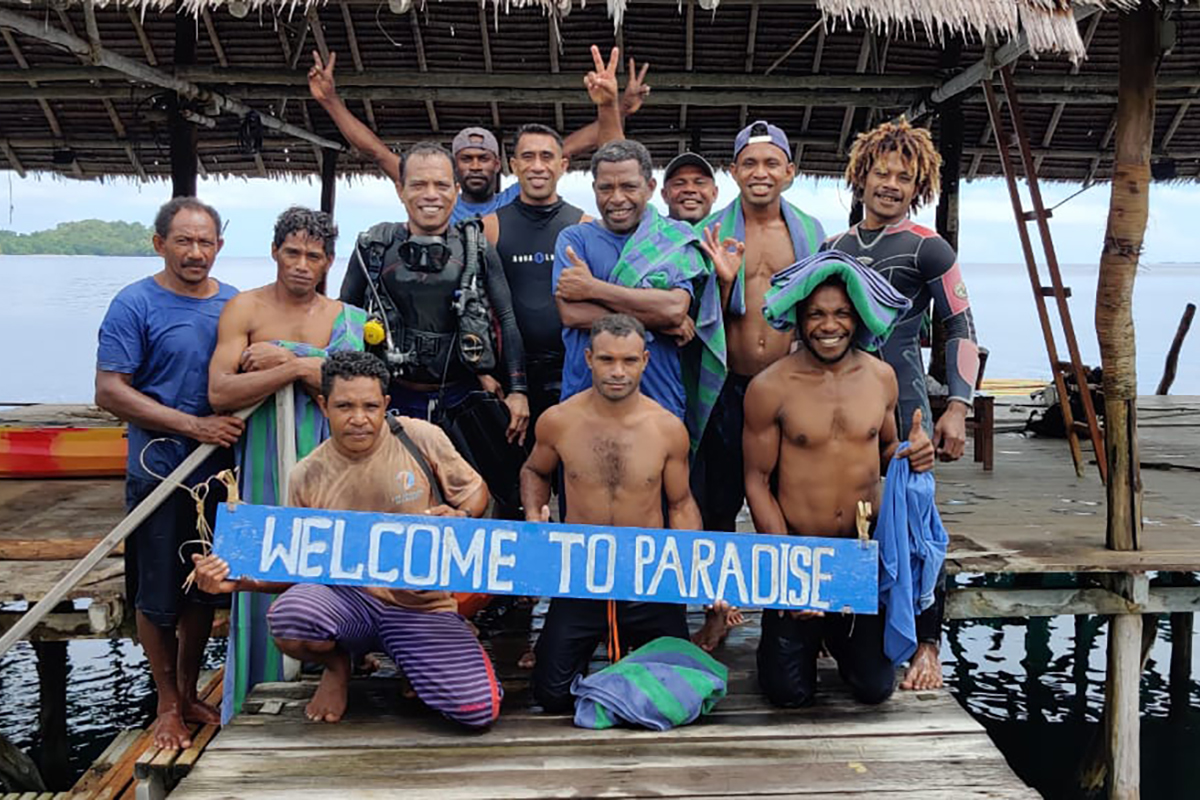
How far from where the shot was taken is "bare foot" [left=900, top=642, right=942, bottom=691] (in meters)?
4.09

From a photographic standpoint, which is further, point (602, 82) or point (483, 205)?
point (483, 205)

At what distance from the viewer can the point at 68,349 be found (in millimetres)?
43562

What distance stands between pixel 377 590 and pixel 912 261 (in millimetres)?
2355

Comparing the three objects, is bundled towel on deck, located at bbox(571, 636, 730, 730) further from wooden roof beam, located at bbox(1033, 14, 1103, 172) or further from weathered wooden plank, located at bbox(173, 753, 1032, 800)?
wooden roof beam, located at bbox(1033, 14, 1103, 172)

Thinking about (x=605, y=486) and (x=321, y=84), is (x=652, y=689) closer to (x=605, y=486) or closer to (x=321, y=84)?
(x=605, y=486)

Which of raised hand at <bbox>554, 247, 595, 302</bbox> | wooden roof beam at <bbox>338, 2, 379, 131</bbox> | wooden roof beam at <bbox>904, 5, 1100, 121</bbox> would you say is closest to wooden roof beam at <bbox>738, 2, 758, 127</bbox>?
wooden roof beam at <bbox>904, 5, 1100, 121</bbox>

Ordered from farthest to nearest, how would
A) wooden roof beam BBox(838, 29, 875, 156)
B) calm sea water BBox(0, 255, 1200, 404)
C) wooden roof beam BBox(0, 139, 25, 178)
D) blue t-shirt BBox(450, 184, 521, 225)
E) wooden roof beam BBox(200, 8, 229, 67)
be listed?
calm sea water BBox(0, 255, 1200, 404) → wooden roof beam BBox(0, 139, 25, 178) → wooden roof beam BBox(838, 29, 875, 156) → wooden roof beam BBox(200, 8, 229, 67) → blue t-shirt BBox(450, 184, 521, 225)

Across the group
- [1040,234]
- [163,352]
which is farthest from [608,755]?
[1040,234]

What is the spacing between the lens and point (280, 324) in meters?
4.04

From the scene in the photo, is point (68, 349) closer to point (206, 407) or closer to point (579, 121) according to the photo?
point (579, 121)

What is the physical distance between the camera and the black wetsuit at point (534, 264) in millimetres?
4555

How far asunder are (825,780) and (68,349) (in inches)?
1795

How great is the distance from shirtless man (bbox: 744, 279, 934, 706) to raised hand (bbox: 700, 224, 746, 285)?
0.36 meters

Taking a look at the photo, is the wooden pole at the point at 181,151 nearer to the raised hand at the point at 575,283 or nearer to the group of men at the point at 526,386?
the group of men at the point at 526,386
